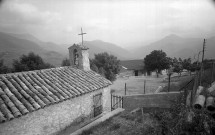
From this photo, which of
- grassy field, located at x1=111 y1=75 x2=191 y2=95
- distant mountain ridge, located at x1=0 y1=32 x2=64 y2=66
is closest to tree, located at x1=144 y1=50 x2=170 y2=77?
grassy field, located at x1=111 y1=75 x2=191 y2=95

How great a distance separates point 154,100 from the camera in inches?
527

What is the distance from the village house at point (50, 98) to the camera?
6.88 metres

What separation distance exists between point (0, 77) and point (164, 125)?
9236 millimetres

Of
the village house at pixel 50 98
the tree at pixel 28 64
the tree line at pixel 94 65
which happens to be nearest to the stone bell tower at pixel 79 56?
the village house at pixel 50 98

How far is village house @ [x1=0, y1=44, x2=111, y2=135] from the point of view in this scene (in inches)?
271

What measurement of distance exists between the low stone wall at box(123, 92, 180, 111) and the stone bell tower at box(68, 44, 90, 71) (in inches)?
236

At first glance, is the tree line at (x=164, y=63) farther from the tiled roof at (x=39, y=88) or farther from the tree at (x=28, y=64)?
the tiled roof at (x=39, y=88)

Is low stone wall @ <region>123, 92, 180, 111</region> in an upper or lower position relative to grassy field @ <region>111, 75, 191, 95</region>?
upper

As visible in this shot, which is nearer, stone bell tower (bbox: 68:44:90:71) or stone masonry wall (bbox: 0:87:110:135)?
stone masonry wall (bbox: 0:87:110:135)

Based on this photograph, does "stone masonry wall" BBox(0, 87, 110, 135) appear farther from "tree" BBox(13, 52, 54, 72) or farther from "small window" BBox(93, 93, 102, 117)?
"tree" BBox(13, 52, 54, 72)

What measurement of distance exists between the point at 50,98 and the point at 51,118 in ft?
4.00

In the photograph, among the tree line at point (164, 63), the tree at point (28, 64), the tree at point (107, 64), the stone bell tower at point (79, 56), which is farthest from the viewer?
the tree line at point (164, 63)

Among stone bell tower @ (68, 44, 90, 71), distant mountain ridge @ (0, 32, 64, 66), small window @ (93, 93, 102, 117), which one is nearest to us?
small window @ (93, 93, 102, 117)

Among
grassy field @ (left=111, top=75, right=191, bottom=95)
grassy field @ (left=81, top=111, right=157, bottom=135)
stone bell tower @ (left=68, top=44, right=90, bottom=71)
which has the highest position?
stone bell tower @ (left=68, top=44, right=90, bottom=71)
